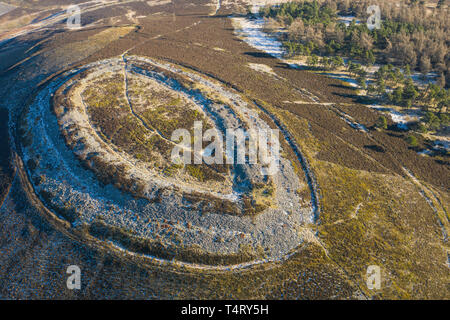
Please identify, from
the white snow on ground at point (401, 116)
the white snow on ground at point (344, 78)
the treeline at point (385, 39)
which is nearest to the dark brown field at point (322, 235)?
the white snow on ground at point (401, 116)

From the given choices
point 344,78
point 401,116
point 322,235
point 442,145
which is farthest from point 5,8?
point 442,145

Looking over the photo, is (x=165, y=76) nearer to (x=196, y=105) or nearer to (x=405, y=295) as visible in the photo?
(x=196, y=105)

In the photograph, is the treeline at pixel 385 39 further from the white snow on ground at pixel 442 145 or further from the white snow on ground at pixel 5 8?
the white snow on ground at pixel 5 8

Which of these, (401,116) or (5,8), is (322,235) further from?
(5,8)

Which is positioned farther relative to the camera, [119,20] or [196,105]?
[119,20]

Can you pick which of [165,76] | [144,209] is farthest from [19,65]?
[144,209]

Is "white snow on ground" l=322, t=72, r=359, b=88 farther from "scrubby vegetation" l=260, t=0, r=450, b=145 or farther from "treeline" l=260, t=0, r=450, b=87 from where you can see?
"treeline" l=260, t=0, r=450, b=87

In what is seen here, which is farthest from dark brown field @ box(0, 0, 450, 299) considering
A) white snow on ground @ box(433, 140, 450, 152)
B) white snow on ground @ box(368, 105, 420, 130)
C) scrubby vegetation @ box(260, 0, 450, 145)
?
scrubby vegetation @ box(260, 0, 450, 145)
